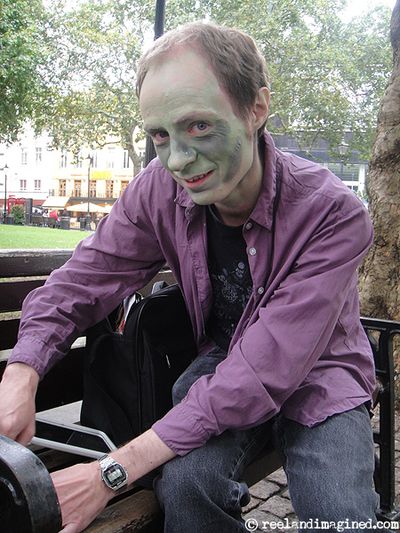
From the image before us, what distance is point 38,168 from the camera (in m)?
63.3

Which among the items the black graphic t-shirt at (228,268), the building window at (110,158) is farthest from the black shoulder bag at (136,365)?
the building window at (110,158)

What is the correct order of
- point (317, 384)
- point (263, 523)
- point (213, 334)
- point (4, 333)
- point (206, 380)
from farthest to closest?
point (263, 523) < point (4, 333) < point (213, 334) < point (317, 384) < point (206, 380)

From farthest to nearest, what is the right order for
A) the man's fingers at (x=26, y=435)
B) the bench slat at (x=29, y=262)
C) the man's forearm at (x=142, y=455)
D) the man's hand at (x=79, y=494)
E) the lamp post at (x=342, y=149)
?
the lamp post at (x=342, y=149) → the bench slat at (x=29, y=262) → the man's fingers at (x=26, y=435) → the man's forearm at (x=142, y=455) → the man's hand at (x=79, y=494)

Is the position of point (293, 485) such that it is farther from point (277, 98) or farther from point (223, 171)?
point (277, 98)

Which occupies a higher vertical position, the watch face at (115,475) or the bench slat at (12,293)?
the bench slat at (12,293)

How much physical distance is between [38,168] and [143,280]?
210 feet

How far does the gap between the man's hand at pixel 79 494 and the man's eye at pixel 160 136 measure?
0.89 m

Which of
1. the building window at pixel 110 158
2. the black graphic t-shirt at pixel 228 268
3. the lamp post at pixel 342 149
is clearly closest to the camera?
the black graphic t-shirt at pixel 228 268

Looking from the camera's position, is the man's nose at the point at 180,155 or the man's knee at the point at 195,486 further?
the man's nose at the point at 180,155

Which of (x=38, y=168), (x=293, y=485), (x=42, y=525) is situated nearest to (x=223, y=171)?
(x=293, y=485)

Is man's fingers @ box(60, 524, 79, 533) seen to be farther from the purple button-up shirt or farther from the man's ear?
the man's ear

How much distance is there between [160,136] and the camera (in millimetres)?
1781

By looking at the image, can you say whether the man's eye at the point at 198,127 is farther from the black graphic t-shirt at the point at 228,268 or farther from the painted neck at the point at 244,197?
the black graphic t-shirt at the point at 228,268

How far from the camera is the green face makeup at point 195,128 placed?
5.54 ft
